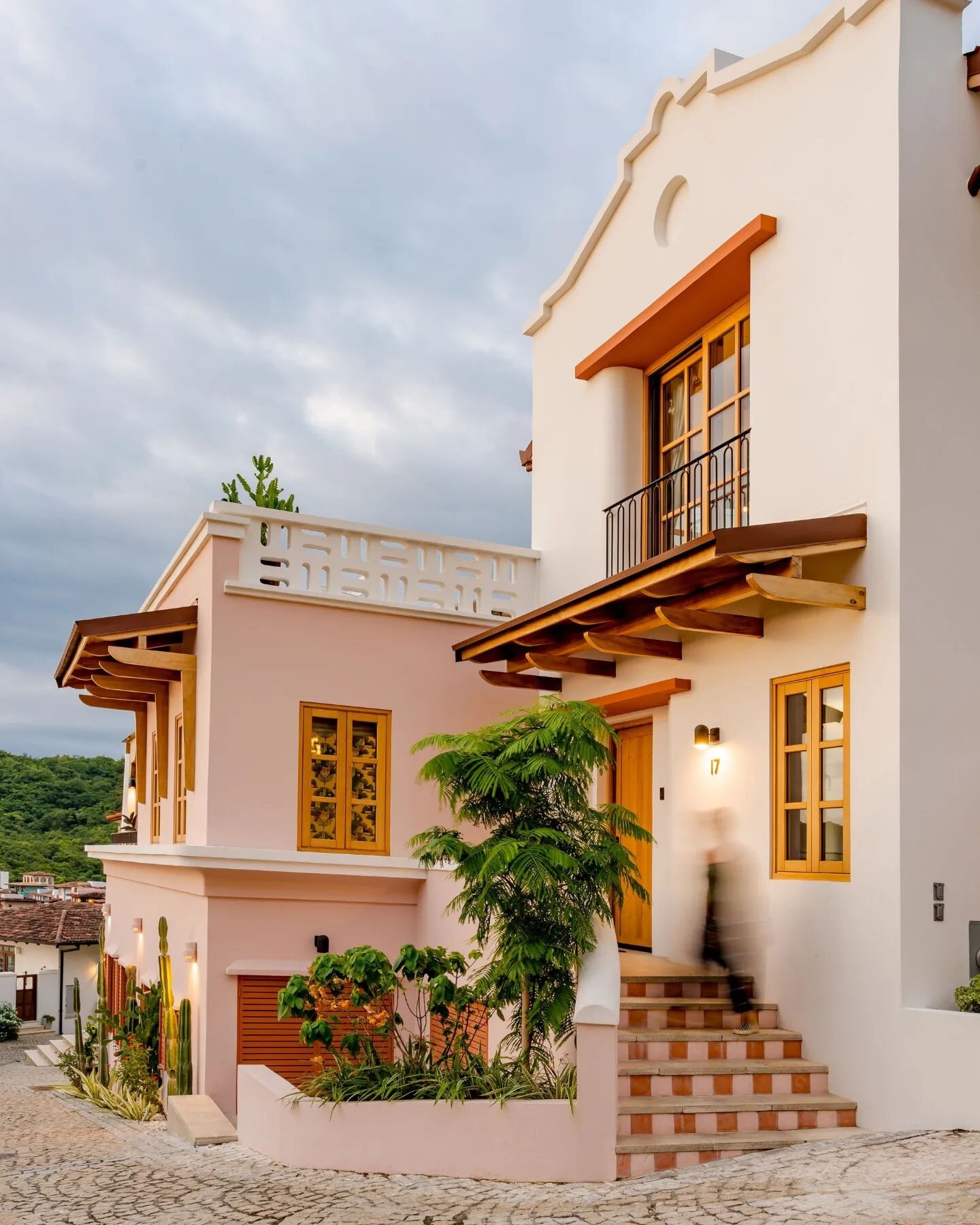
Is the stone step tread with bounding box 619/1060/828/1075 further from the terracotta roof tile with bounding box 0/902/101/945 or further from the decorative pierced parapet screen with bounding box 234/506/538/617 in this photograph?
the terracotta roof tile with bounding box 0/902/101/945

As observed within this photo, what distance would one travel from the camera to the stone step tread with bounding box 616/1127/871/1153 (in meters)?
6.91

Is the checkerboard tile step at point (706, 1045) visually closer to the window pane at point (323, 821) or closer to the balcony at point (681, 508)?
the balcony at point (681, 508)

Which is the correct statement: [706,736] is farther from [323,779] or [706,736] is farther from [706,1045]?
[323,779]

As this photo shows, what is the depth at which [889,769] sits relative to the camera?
768cm

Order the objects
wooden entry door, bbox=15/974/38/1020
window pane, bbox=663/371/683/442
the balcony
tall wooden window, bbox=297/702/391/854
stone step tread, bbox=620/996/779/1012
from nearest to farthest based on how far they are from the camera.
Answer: stone step tread, bbox=620/996/779/1012 → the balcony → window pane, bbox=663/371/683/442 → tall wooden window, bbox=297/702/391/854 → wooden entry door, bbox=15/974/38/1020

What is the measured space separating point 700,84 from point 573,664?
5.31m

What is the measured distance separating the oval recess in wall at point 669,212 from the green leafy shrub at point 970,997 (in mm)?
6930

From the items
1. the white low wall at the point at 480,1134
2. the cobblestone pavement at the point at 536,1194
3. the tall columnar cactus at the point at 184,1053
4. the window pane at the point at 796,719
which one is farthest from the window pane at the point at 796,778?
the tall columnar cactus at the point at 184,1053

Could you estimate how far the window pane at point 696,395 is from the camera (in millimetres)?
11031

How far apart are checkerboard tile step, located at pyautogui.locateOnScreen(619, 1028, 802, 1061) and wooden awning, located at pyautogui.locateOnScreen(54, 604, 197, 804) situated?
19.0 feet

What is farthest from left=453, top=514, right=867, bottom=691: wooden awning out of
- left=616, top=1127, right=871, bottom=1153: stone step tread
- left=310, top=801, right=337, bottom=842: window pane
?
left=616, top=1127, right=871, bottom=1153: stone step tread

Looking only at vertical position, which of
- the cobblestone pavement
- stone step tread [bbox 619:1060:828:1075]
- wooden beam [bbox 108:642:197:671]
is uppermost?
wooden beam [bbox 108:642:197:671]

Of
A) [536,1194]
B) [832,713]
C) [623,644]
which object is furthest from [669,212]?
[536,1194]

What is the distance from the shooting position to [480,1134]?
6.99 metres
